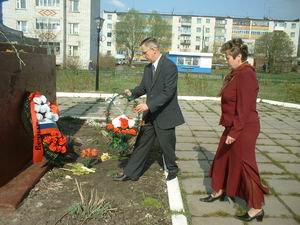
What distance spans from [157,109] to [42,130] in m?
1.58

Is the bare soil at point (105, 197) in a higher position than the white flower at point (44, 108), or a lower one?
lower

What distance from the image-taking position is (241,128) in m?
3.46

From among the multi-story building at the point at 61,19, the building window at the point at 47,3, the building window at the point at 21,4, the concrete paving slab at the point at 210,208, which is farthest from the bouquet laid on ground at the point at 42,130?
the building window at the point at 21,4

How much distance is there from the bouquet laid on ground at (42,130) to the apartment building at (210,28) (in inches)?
3447

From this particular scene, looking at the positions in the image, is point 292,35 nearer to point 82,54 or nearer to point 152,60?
point 82,54

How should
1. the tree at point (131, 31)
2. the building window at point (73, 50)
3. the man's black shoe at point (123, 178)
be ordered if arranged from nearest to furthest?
1. the man's black shoe at point (123, 178)
2. the building window at point (73, 50)
3. the tree at point (131, 31)

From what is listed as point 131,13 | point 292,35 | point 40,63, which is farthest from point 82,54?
point 292,35

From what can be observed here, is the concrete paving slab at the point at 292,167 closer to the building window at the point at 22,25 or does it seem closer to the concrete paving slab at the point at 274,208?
the concrete paving slab at the point at 274,208

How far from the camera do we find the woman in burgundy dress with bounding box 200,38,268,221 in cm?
343

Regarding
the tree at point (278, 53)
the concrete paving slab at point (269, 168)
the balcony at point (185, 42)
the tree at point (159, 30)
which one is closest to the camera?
the concrete paving slab at point (269, 168)

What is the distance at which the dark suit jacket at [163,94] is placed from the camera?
4.19 metres

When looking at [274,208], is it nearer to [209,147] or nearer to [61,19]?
[209,147]

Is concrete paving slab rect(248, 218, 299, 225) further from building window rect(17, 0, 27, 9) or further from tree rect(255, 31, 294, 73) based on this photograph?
building window rect(17, 0, 27, 9)

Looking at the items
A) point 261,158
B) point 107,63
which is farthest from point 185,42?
point 261,158
